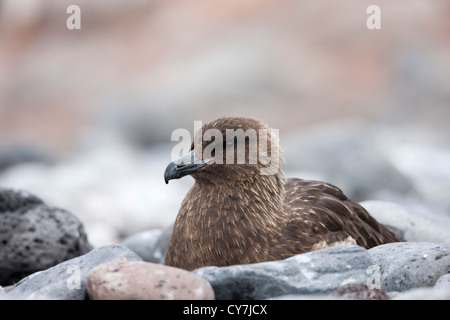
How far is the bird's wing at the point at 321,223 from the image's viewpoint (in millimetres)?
5488

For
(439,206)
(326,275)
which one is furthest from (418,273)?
(439,206)

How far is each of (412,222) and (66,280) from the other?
399 centimetres

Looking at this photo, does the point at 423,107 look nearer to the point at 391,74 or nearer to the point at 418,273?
the point at 391,74

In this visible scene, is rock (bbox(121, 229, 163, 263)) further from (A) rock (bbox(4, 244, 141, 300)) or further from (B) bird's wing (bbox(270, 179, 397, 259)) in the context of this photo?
(A) rock (bbox(4, 244, 141, 300))

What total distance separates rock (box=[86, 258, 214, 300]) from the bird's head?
1.29 meters

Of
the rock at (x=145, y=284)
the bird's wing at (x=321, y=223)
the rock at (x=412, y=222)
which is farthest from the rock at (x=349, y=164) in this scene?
the rock at (x=145, y=284)

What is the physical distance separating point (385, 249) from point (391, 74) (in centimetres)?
1675

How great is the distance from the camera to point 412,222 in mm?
7141

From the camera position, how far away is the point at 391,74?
68.9ft

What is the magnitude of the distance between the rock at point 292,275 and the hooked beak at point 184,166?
109cm

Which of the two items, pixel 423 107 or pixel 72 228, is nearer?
pixel 72 228

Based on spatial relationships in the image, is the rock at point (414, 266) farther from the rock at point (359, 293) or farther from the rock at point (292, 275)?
the rock at point (359, 293)

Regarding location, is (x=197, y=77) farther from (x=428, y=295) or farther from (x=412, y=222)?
(x=428, y=295)
